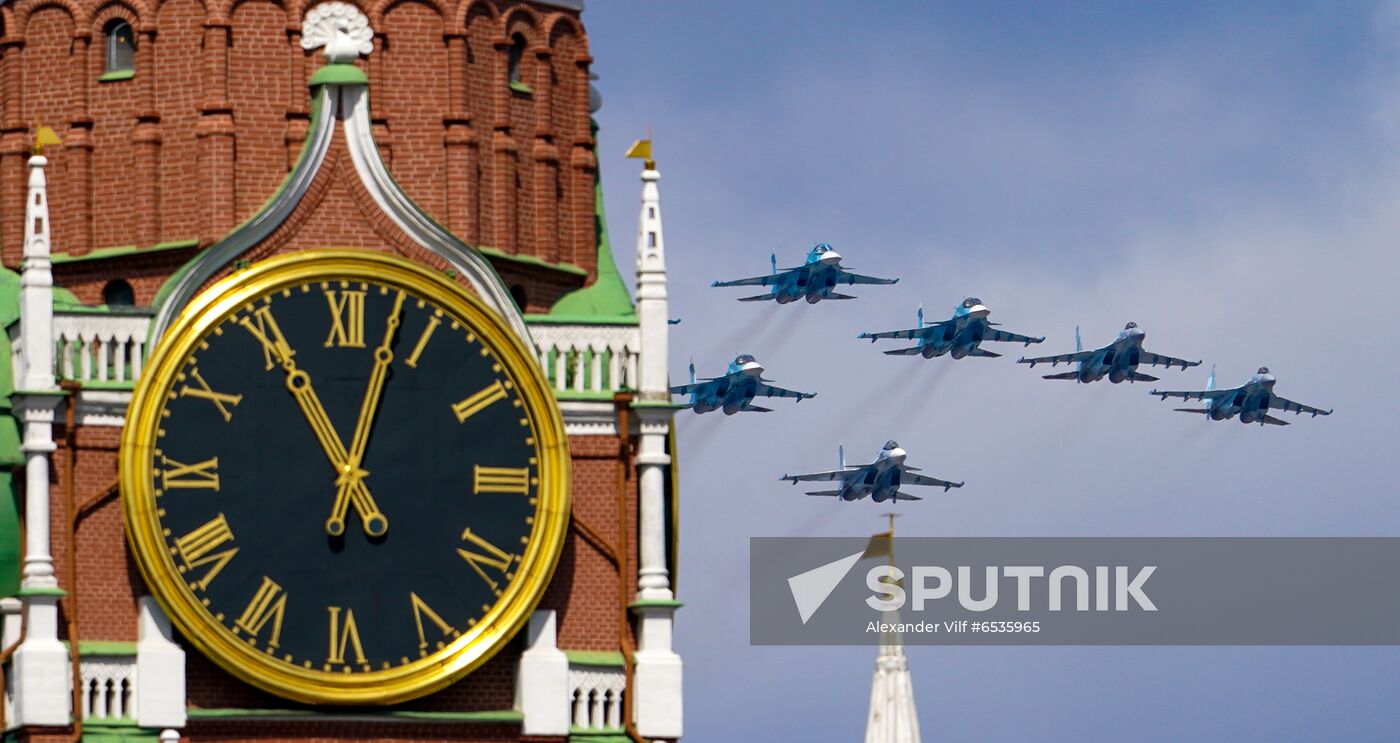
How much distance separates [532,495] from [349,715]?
15.9 feet

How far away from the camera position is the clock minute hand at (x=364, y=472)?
72.8 m

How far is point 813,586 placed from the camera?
86812 millimetres

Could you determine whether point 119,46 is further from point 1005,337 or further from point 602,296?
point 1005,337

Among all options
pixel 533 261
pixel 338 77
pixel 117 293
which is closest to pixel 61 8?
pixel 117 293

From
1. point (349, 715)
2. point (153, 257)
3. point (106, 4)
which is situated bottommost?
point (349, 715)

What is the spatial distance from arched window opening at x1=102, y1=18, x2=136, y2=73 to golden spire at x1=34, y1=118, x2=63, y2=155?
5.50 feet

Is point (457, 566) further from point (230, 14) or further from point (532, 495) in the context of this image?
point (230, 14)

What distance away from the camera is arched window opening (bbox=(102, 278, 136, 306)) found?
75625 millimetres

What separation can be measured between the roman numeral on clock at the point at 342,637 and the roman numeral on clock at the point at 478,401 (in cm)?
390

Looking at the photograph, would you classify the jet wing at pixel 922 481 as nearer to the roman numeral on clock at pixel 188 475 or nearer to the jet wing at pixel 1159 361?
the jet wing at pixel 1159 361

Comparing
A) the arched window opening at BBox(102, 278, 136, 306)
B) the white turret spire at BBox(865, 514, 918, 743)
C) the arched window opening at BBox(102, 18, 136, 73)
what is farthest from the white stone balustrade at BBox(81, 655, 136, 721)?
the white turret spire at BBox(865, 514, 918, 743)

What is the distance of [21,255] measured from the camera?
7669 cm

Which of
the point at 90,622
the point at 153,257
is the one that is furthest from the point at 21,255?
the point at 90,622

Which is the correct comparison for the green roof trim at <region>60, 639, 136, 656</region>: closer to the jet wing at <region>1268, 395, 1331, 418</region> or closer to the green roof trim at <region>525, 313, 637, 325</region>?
the green roof trim at <region>525, 313, 637, 325</region>
